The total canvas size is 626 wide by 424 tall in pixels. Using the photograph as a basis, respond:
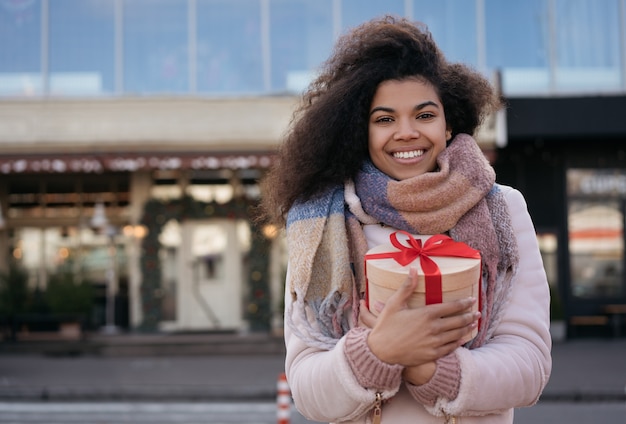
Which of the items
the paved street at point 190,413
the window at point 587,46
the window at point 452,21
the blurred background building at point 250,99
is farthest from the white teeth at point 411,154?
the window at point 587,46

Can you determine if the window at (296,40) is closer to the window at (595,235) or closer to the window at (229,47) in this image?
the window at (229,47)

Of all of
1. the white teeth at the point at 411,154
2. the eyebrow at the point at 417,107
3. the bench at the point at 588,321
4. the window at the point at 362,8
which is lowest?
the bench at the point at 588,321

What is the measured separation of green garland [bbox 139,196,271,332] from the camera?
15.4 metres

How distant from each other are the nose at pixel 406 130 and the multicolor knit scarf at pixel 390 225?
0.33 feet

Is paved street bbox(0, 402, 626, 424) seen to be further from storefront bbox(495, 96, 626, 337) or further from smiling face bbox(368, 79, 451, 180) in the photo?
smiling face bbox(368, 79, 451, 180)

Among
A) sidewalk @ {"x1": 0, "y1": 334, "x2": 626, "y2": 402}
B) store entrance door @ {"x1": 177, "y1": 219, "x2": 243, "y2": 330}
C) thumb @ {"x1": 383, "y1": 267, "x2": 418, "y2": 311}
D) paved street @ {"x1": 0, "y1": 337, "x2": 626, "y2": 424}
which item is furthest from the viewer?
store entrance door @ {"x1": 177, "y1": 219, "x2": 243, "y2": 330}

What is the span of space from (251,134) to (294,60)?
5.89 ft

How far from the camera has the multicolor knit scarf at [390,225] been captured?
183cm

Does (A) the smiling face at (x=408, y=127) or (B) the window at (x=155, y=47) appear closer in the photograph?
(A) the smiling face at (x=408, y=127)

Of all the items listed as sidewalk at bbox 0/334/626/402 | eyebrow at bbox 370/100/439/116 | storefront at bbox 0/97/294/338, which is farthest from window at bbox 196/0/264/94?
eyebrow at bbox 370/100/439/116

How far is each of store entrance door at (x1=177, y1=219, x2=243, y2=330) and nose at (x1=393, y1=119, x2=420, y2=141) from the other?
14139 mm

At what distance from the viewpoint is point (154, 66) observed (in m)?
15.2

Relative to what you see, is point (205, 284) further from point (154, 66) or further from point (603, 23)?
point (603, 23)

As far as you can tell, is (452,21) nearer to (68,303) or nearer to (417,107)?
(68,303)
